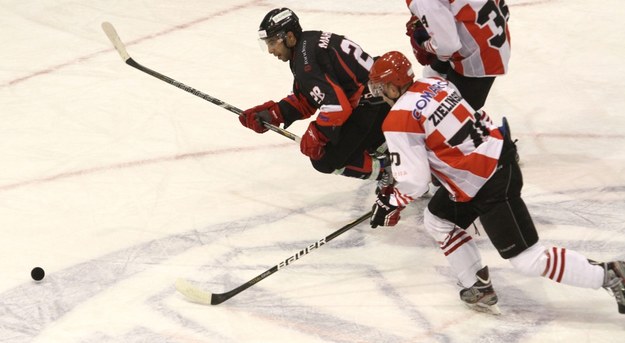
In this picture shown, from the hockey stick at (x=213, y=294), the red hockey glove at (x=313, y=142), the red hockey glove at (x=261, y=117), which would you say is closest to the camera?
the hockey stick at (x=213, y=294)

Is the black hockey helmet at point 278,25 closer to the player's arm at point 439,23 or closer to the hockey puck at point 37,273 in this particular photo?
the player's arm at point 439,23

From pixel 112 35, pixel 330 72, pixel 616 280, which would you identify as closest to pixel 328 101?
pixel 330 72

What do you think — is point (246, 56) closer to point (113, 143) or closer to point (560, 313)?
point (113, 143)

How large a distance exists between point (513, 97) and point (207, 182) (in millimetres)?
1850

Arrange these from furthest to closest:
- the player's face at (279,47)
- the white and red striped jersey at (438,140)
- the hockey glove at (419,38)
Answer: the hockey glove at (419,38) < the player's face at (279,47) < the white and red striped jersey at (438,140)

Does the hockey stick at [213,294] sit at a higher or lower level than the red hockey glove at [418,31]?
lower

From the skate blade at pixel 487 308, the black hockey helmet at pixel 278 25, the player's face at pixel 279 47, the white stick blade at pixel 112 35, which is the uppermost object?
the white stick blade at pixel 112 35

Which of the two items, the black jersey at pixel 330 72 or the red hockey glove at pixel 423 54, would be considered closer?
the black jersey at pixel 330 72

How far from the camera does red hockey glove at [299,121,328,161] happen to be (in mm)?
4277

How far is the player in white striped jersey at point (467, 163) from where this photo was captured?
3.46 m

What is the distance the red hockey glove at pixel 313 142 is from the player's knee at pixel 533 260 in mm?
1124

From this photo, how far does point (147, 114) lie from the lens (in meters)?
5.52

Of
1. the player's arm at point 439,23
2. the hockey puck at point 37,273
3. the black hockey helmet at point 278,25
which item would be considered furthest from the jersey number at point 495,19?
the hockey puck at point 37,273

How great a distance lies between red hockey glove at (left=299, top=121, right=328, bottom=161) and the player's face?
0.33 meters
